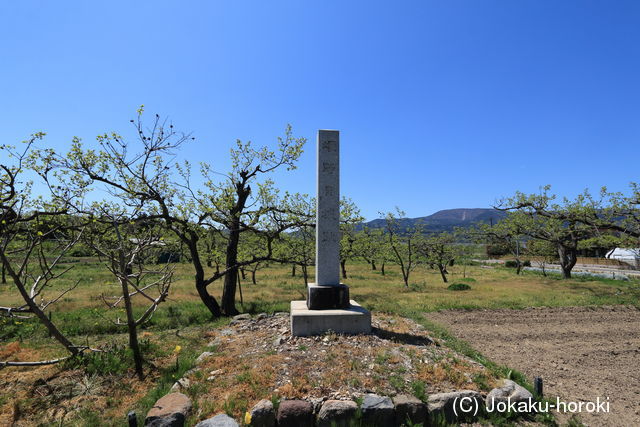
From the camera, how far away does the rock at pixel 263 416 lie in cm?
464

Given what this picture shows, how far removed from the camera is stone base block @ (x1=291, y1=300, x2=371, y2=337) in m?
7.90

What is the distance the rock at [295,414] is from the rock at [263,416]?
0.38 feet

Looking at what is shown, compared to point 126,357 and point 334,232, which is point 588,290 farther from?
point 126,357

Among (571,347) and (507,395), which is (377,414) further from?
(571,347)

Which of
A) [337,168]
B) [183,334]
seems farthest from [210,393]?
[337,168]

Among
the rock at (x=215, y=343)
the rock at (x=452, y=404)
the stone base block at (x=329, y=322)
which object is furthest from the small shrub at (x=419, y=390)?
the rock at (x=215, y=343)

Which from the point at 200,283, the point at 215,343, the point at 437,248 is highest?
the point at 437,248

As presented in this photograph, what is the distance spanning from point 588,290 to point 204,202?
73.2 ft

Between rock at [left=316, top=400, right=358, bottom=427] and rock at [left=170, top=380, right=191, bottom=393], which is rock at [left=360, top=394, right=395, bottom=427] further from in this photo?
rock at [left=170, top=380, right=191, bottom=393]

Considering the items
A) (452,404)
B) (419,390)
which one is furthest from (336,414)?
(452,404)

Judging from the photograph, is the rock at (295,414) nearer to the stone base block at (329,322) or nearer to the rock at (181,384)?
the rock at (181,384)

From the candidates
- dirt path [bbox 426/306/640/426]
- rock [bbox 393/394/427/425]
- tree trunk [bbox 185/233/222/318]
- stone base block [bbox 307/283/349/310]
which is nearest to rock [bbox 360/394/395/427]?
rock [bbox 393/394/427/425]

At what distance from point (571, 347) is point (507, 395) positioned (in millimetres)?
5148

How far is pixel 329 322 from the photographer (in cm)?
800
